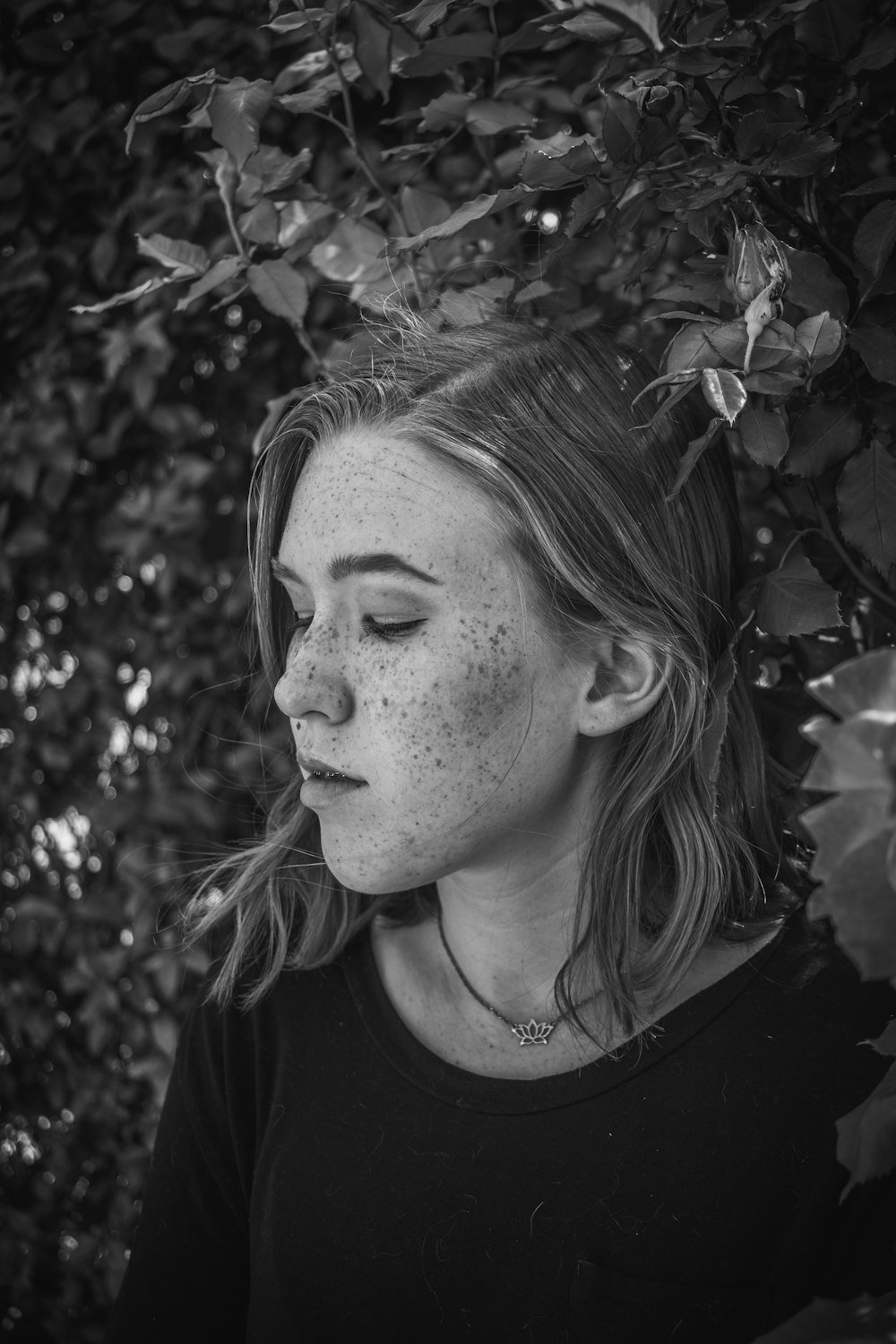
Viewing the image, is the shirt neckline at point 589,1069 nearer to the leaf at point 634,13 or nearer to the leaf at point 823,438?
the leaf at point 823,438

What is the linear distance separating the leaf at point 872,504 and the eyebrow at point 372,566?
445 millimetres

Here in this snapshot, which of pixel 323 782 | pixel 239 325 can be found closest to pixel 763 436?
pixel 323 782

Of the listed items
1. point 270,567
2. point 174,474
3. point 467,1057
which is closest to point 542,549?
point 270,567

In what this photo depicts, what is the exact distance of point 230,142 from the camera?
137cm

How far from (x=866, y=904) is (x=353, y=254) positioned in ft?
3.72

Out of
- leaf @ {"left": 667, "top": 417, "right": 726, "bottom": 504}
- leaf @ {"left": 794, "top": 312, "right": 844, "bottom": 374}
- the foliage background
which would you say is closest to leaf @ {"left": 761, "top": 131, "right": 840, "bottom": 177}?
the foliage background

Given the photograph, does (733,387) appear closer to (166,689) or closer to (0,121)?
(166,689)

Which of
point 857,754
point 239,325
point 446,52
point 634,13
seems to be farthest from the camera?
point 239,325

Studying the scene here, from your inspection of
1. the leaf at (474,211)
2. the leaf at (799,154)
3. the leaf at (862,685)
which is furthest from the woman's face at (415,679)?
the leaf at (862,685)

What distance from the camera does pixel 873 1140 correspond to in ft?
3.02

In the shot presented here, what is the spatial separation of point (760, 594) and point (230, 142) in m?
0.85

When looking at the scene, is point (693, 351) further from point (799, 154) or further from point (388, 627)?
point (388, 627)

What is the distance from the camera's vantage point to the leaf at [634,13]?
3.00 feet

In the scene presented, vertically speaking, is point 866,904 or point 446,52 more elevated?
point 446,52
